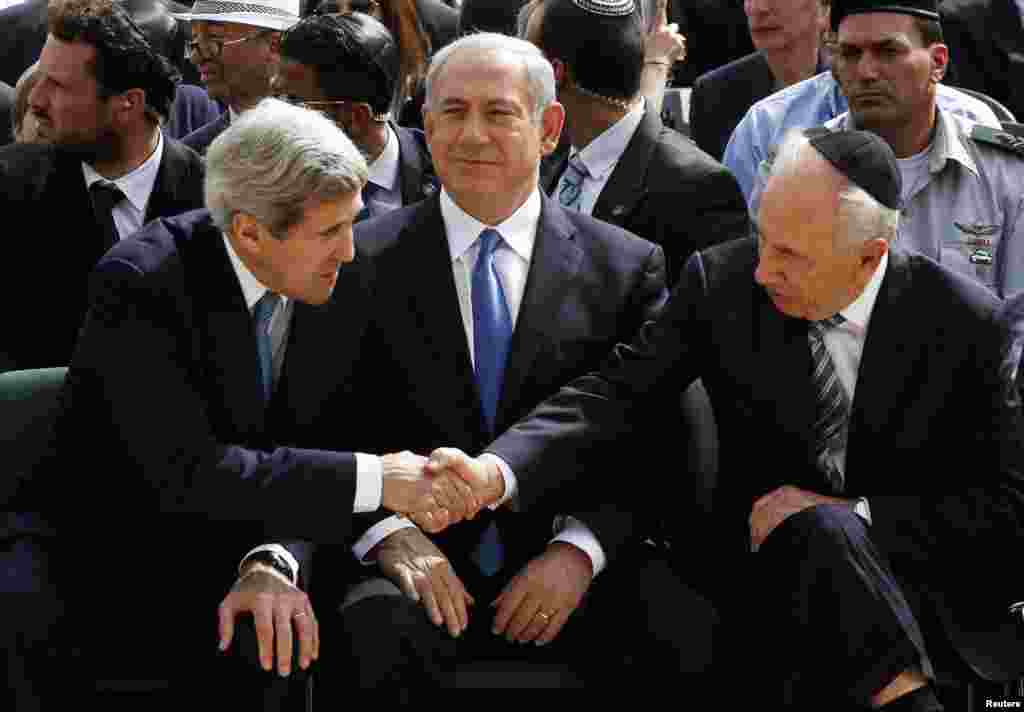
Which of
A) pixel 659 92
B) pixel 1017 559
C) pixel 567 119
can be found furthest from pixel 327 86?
pixel 1017 559

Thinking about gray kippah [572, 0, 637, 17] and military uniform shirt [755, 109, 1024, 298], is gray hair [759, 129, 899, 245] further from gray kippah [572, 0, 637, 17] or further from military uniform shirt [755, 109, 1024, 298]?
gray kippah [572, 0, 637, 17]

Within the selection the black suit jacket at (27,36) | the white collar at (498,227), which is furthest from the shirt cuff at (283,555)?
the black suit jacket at (27,36)

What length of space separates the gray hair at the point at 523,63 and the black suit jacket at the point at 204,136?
4.86 ft

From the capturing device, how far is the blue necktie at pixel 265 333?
3.71m

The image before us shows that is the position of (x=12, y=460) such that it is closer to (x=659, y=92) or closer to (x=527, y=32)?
(x=527, y=32)

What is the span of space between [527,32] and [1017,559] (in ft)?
7.05

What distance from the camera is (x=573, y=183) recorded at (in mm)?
4738

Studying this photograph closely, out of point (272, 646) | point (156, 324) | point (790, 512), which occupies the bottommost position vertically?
point (272, 646)

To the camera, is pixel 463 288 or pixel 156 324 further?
pixel 463 288

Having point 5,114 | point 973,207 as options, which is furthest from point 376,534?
point 5,114

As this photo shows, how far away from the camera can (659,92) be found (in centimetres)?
551

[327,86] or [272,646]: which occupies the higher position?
[327,86]

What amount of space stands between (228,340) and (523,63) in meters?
1.01

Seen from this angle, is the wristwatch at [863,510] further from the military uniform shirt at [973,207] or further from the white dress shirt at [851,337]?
the military uniform shirt at [973,207]
